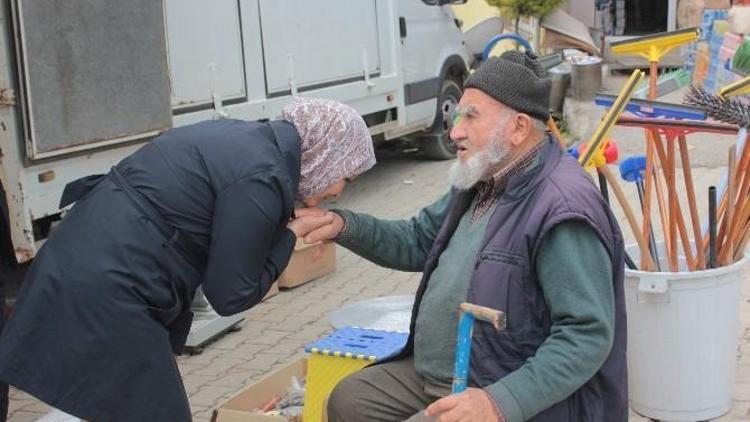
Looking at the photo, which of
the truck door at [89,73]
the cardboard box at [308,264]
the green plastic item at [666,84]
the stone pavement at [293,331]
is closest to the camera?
the green plastic item at [666,84]

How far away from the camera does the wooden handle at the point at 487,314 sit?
219 cm

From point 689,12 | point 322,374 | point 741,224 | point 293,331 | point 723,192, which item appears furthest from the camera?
point 689,12

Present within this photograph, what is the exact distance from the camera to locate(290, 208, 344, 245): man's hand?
2.76 m

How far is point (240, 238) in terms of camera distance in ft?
7.66

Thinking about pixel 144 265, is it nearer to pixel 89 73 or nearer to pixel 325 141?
pixel 325 141

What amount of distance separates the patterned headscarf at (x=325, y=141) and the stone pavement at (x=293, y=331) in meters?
1.85

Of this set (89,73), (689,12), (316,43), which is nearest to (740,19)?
(316,43)

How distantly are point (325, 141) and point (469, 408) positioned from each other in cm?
78

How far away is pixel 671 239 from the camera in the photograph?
3.60 meters

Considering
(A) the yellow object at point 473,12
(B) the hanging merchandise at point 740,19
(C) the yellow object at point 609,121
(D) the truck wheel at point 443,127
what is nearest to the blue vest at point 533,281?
(C) the yellow object at point 609,121

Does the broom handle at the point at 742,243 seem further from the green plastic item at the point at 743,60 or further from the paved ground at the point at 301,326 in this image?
the green plastic item at the point at 743,60

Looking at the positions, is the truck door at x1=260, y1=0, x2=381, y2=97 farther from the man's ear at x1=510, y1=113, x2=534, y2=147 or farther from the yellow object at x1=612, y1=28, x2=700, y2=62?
the man's ear at x1=510, y1=113, x2=534, y2=147

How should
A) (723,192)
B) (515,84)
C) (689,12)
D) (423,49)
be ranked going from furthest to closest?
(689,12) < (423,49) < (723,192) < (515,84)

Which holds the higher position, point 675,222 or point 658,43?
point 658,43
